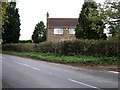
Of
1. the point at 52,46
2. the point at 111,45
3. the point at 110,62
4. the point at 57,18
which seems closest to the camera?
the point at 110,62

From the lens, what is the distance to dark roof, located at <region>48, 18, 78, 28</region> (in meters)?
50.1

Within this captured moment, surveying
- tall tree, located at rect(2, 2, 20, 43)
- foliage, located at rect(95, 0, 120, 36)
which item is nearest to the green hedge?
foliage, located at rect(95, 0, 120, 36)

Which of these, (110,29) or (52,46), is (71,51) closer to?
(52,46)

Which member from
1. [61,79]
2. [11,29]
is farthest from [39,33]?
[61,79]

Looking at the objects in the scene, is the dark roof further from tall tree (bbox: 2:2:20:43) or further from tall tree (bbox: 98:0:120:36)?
tall tree (bbox: 98:0:120:36)

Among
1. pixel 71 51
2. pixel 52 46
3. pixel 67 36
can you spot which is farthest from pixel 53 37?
pixel 71 51

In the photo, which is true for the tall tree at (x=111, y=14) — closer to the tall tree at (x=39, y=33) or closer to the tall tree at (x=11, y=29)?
the tall tree at (x=11, y=29)

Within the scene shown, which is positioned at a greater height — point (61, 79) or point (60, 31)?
point (60, 31)

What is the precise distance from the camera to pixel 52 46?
93.0ft

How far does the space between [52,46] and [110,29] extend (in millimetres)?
12747

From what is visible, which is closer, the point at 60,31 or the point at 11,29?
the point at 60,31

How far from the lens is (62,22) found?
168 ft

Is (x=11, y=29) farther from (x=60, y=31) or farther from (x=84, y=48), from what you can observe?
(x=84, y=48)

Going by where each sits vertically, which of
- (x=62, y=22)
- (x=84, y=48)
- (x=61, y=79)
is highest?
(x=62, y=22)
